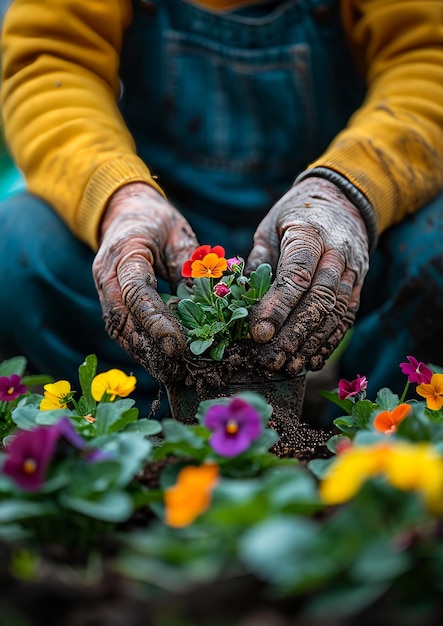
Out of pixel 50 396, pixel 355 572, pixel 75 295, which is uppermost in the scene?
pixel 355 572

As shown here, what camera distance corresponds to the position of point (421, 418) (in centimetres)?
95

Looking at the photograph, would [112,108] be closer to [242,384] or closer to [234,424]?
[242,384]

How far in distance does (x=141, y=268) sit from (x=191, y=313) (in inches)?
5.6

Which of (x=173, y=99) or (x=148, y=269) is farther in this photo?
(x=173, y=99)

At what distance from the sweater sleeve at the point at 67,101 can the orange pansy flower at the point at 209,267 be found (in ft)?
1.73

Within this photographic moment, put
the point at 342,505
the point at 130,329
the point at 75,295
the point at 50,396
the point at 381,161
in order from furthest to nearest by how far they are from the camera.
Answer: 1. the point at 75,295
2. the point at 381,161
3. the point at 130,329
4. the point at 50,396
5. the point at 342,505

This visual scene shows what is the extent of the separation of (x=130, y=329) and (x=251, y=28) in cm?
118

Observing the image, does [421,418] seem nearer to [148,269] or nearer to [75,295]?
[148,269]

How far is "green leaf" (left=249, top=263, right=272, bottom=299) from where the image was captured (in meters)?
1.42

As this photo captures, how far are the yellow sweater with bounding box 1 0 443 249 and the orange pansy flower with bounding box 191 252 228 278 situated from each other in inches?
20.1

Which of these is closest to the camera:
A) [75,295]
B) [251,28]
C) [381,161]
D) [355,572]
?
[355,572]

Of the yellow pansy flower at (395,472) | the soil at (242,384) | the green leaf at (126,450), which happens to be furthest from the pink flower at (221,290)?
the yellow pansy flower at (395,472)

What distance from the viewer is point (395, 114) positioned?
1937 millimetres

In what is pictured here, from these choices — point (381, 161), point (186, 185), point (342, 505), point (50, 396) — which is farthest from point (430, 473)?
point (186, 185)
